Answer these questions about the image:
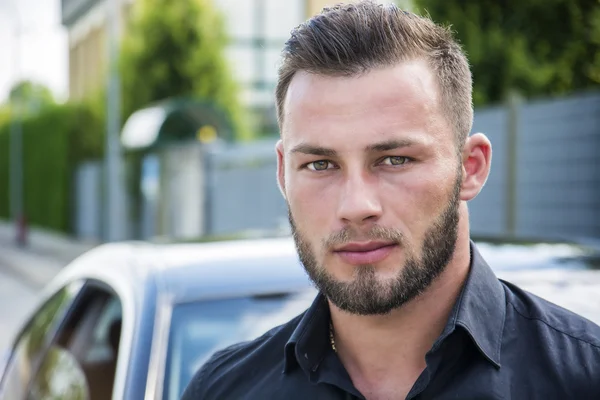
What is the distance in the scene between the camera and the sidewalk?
1748 cm

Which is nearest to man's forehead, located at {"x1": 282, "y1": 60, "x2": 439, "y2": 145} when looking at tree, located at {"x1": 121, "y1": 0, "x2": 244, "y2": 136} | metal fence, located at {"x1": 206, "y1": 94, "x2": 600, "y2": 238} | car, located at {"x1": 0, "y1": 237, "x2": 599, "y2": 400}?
car, located at {"x1": 0, "y1": 237, "x2": 599, "y2": 400}

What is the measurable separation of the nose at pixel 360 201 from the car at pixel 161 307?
3.80 ft

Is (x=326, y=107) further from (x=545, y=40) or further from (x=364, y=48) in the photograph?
(x=545, y=40)

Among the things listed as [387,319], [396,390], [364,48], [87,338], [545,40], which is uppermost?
[545,40]

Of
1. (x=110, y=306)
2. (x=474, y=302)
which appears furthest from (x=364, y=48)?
(x=110, y=306)

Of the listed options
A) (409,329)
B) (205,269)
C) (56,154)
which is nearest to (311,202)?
(409,329)

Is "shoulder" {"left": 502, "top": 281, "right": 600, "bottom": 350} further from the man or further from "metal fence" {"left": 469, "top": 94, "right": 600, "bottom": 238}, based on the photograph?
"metal fence" {"left": 469, "top": 94, "right": 600, "bottom": 238}

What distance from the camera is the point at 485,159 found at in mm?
1709

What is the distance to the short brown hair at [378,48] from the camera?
5.27 feet

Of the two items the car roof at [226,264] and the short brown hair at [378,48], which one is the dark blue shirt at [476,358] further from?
the car roof at [226,264]

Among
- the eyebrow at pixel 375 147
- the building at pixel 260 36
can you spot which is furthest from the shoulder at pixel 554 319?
the building at pixel 260 36

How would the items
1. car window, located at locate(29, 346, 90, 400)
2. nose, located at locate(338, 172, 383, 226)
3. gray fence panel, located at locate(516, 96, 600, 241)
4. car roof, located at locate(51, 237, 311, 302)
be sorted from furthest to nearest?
gray fence panel, located at locate(516, 96, 600, 241) → car window, located at locate(29, 346, 90, 400) → car roof, located at locate(51, 237, 311, 302) → nose, located at locate(338, 172, 383, 226)

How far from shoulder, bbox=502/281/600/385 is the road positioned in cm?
847

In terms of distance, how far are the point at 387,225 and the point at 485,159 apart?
0.28m
